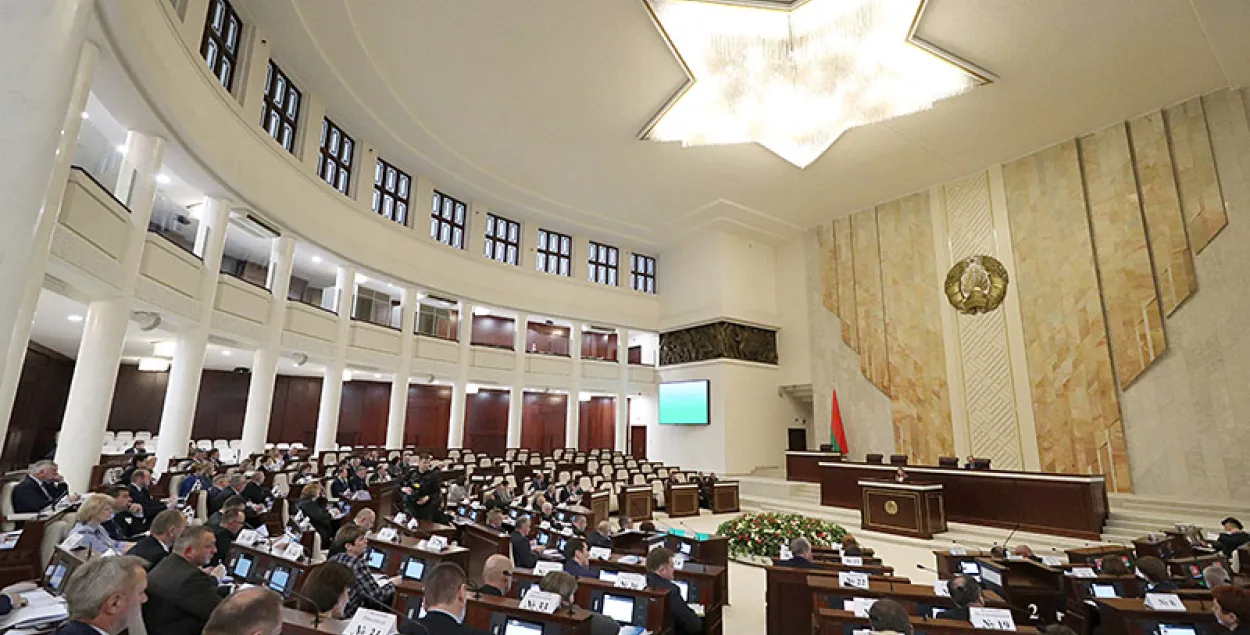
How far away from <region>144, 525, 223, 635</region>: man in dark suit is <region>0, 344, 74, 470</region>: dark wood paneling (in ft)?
39.9

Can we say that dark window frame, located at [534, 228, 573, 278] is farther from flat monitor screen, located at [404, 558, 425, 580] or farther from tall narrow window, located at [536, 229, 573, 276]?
flat monitor screen, located at [404, 558, 425, 580]

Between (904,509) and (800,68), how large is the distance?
8.18 meters

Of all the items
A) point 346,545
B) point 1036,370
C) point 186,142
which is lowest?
point 346,545

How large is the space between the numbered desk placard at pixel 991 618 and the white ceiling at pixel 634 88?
31.8 ft

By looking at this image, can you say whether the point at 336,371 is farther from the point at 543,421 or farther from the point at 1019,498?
the point at 1019,498

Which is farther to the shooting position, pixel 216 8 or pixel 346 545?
pixel 216 8

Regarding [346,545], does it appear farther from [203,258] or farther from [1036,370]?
[1036,370]

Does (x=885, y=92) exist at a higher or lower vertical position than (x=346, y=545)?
higher

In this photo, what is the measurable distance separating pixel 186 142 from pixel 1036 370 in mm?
16823

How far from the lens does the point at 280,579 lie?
386 centimetres

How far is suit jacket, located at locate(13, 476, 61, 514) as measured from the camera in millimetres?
5406

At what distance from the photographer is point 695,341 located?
1958 centimetres

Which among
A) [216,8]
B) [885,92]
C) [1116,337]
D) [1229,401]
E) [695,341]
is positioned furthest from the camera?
[695,341]

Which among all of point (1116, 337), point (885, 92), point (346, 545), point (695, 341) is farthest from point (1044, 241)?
point (346, 545)
